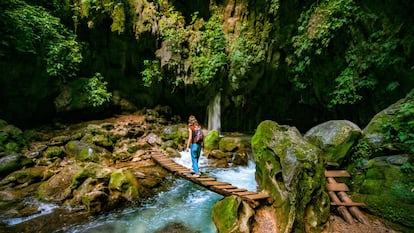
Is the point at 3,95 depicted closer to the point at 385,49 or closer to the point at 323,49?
the point at 323,49

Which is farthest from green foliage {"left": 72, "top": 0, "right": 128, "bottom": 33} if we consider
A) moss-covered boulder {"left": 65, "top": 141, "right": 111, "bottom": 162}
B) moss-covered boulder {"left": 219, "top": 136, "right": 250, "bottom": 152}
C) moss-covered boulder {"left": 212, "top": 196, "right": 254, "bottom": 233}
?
moss-covered boulder {"left": 212, "top": 196, "right": 254, "bottom": 233}

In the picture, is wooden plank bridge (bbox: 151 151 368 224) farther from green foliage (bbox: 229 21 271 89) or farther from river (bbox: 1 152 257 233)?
green foliage (bbox: 229 21 271 89)

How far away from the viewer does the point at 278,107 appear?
15766mm

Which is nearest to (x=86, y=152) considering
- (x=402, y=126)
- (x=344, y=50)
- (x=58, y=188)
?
(x=58, y=188)

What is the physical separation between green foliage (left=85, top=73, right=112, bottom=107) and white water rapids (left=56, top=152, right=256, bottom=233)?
20.0 ft

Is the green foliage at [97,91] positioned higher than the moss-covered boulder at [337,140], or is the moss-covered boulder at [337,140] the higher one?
the green foliage at [97,91]

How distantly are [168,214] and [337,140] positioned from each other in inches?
181

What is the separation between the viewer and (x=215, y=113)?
13.9 metres

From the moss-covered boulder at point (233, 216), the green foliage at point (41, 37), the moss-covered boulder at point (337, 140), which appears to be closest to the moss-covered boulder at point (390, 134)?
the moss-covered boulder at point (337, 140)

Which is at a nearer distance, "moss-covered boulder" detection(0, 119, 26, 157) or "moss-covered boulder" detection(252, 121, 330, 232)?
"moss-covered boulder" detection(252, 121, 330, 232)

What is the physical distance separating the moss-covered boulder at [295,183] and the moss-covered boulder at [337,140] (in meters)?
1.30

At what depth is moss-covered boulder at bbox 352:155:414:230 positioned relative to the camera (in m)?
4.47

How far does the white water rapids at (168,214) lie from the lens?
4812 millimetres

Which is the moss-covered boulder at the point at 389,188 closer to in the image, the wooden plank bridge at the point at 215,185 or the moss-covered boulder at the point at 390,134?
the moss-covered boulder at the point at 390,134
